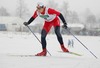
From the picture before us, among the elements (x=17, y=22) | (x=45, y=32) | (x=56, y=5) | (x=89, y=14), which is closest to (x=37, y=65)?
(x=45, y=32)

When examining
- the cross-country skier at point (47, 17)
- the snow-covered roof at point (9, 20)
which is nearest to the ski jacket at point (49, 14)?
the cross-country skier at point (47, 17)

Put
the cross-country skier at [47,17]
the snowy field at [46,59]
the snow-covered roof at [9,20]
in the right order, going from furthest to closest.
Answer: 1. the snow-covered roof at [9,20]
2. the cross-country skier at [47,17]
3. the snowy field at [46,59]

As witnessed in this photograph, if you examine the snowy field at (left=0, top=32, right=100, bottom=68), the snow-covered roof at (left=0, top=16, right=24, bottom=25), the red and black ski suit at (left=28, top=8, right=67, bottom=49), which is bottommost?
the snow-covered roof at (left=0, top=16, right=24, bottom=25)

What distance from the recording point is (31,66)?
525 cm

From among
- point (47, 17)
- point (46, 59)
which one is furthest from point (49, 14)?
point (46, 59)

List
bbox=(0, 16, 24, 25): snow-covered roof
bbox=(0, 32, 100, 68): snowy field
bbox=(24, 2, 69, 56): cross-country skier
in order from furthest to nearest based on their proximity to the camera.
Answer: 1. bbox=(0, 16, 24, 25): snow-covered roof
2. bbox=(24, 2, 69, 56): cross-country skier
3. bbox=(0, 32, 100, 68): snowy field

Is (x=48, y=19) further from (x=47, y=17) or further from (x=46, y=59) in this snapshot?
(x=46, y=59)

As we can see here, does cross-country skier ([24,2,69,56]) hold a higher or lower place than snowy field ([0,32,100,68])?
higher

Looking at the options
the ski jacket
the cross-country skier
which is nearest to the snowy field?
the cross-country skier

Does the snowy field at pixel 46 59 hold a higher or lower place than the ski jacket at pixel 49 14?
lower

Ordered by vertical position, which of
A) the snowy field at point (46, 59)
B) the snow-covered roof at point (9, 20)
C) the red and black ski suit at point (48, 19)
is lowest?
the snow-covered roof at point (9, 20)

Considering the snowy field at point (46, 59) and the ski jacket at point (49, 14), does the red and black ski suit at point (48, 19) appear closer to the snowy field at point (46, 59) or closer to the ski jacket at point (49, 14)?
the ski jacket at point (49, 14)

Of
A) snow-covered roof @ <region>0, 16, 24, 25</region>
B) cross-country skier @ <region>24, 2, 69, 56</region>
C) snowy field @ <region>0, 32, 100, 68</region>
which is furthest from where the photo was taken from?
snow-covered roof @ <region>0, 16, 24, 25</region>

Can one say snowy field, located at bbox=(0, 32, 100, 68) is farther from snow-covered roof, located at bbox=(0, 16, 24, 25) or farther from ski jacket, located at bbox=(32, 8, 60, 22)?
snow-covered roof, located at bbox=(0, 16, 24, 25)
